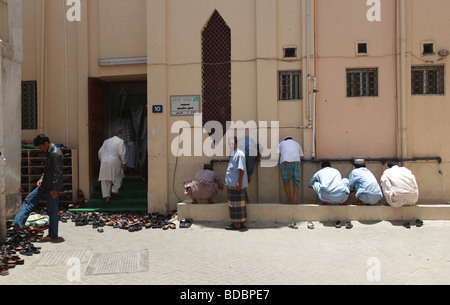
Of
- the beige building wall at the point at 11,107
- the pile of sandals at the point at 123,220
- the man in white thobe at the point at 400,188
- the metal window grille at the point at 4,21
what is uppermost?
the metal window grille at the point at 4,21

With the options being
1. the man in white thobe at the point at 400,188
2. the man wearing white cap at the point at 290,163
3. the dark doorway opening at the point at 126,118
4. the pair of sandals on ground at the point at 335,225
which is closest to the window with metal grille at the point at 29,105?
the dark doorway opening at the point at 126,118

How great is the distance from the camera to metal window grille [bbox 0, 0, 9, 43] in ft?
25.3

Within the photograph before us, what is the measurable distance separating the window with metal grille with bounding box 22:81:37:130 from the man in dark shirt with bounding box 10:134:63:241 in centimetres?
425

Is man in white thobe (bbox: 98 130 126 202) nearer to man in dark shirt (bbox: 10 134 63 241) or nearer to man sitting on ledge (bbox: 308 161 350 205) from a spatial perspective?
man in dark shirt (bbox: 10 134 63 241)

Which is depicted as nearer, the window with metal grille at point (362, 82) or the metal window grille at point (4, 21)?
the metal window grille at point (4, 21)

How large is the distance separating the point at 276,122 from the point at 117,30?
→ 473cm

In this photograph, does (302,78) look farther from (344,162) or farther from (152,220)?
(152,220)

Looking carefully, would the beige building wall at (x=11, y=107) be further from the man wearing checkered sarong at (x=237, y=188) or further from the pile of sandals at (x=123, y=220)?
the man wearing checkered sarong at (x=237, y=188)

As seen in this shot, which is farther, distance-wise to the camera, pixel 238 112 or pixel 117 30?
pixel 117 30

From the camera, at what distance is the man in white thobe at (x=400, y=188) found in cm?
736

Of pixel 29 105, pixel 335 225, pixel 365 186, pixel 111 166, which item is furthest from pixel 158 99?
pixel 365 186

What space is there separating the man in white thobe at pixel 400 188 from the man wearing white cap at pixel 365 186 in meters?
0.19
